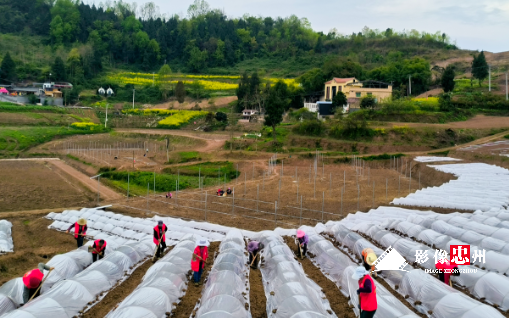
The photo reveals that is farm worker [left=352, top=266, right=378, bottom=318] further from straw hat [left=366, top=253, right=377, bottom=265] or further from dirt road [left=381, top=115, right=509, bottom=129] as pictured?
dirt road [left=381, top=115, right=509, bottom=129]

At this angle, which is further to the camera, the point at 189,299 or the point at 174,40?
the point at 174,40

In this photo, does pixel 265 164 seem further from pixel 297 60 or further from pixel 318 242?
pixel 297 60

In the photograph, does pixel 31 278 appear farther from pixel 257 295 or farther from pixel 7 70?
pixel 7 70

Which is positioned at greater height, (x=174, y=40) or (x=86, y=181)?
(x=174, y=40)

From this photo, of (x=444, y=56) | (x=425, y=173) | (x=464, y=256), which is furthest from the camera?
(x=444, y=56)

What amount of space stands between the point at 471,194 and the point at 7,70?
74483 mm

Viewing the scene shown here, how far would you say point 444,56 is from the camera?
85.4 m

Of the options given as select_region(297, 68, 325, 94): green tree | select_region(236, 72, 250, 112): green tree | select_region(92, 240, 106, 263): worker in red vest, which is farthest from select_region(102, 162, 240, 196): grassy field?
select_region(297, 68, 325, 94): green tree

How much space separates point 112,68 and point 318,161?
69792mm

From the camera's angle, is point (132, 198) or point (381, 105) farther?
point (381, 105)

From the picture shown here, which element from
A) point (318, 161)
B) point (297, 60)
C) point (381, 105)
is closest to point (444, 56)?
point (297, 60)

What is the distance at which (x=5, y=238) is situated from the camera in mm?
15062

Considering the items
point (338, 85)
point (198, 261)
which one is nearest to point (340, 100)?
point (338, 85)

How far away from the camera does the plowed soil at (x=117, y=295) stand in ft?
25.8
